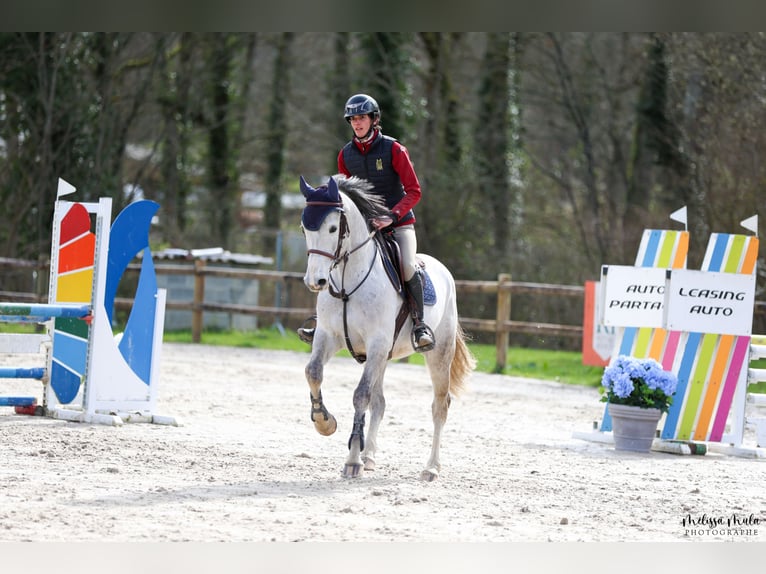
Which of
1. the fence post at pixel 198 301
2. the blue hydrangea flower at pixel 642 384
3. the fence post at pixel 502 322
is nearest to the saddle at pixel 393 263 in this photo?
the blue hydrangea flower at pixel 642 384

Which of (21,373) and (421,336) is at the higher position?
(421,336)

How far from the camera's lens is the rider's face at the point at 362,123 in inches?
256

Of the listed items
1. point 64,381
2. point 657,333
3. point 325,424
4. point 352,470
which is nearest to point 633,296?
point 657,333

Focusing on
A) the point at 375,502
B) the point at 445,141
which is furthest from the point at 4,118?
the point at 375,502

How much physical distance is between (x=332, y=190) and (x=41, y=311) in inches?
115

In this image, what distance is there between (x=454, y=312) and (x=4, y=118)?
541 inches

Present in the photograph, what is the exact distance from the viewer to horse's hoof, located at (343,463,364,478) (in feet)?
20.5

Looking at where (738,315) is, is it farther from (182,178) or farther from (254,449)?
(182,178)

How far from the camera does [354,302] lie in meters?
6.36

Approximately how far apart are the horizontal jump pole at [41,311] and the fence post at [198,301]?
27.3ft

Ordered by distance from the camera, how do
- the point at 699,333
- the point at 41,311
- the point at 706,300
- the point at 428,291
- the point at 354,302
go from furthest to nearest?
the point at 699,333
the point at 706,300
the point at 41,311
the point at 428,291
the point at 354,302

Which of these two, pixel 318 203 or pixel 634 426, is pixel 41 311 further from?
pixel 634 426

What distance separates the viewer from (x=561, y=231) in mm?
21312

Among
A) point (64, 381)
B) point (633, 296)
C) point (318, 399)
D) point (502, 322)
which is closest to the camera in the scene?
point (318, 399)
